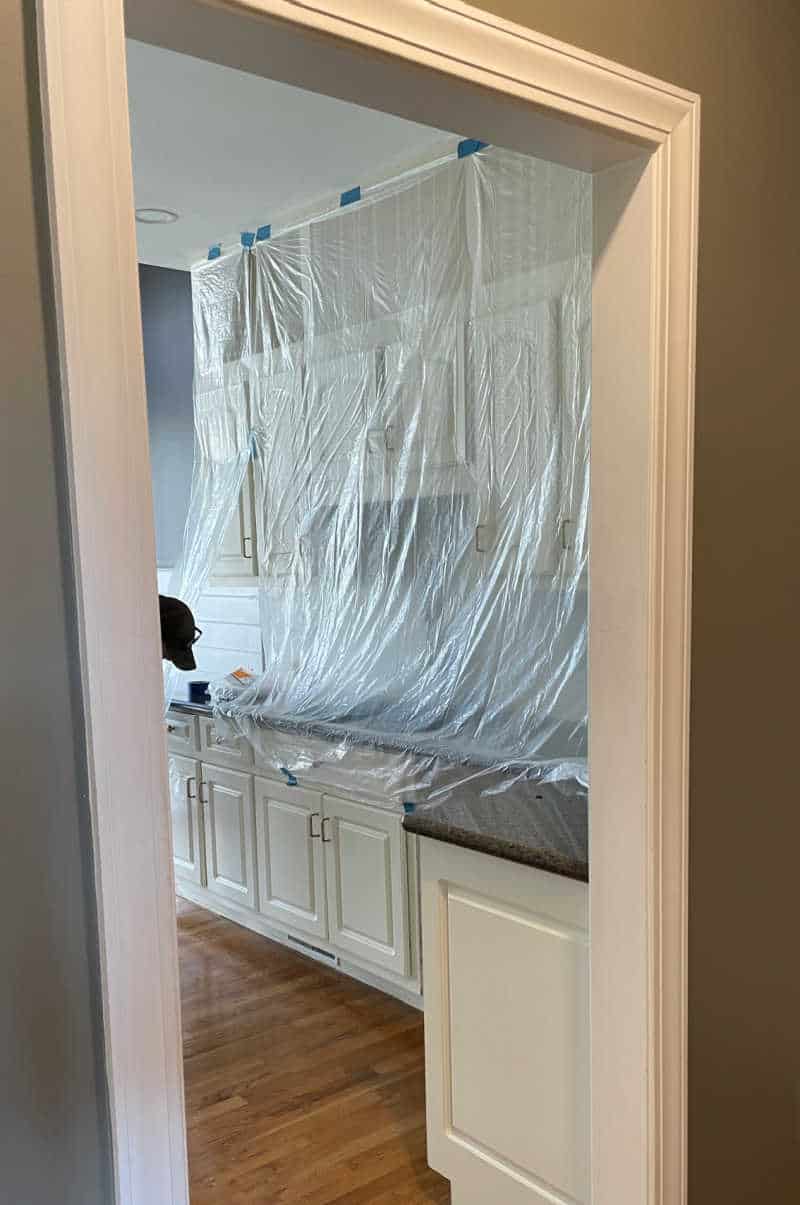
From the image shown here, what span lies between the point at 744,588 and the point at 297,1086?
1862 mm

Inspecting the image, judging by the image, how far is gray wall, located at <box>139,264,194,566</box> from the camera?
13.8 ft

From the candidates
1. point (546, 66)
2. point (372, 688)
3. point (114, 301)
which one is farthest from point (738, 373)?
point (372, 688)

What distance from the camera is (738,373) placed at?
1.40 metres

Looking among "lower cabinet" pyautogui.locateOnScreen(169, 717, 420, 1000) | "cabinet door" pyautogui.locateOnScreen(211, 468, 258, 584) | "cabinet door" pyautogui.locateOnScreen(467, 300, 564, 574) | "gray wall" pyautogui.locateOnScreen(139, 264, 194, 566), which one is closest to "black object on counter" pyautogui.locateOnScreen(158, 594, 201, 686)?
"lower cabinet" pyautogui.locateOnScreen(169, 717, 420, 1000)

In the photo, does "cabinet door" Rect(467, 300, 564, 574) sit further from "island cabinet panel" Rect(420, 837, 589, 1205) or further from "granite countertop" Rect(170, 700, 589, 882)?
"island cabinet panel" Rect(420, 837, 589, 1205)

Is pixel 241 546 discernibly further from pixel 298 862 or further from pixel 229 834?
pixel 298 862

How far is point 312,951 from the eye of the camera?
3.22 m

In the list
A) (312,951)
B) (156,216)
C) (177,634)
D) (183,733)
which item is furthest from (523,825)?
(156,216)

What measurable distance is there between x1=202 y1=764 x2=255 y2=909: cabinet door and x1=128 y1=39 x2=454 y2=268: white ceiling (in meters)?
1.92

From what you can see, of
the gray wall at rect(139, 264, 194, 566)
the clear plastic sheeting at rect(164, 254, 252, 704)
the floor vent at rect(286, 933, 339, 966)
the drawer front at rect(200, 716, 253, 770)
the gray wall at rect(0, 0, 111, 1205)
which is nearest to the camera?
the gray wall at rect(0, 0, 111, 1205)

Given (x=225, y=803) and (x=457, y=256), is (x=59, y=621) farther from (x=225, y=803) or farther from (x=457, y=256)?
(x=225, y=803)

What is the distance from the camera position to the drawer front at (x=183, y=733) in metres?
3.56

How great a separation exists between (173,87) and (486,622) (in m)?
1.61

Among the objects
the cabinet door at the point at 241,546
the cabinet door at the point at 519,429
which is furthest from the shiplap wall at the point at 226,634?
the cabinet door at the point at 519,429
